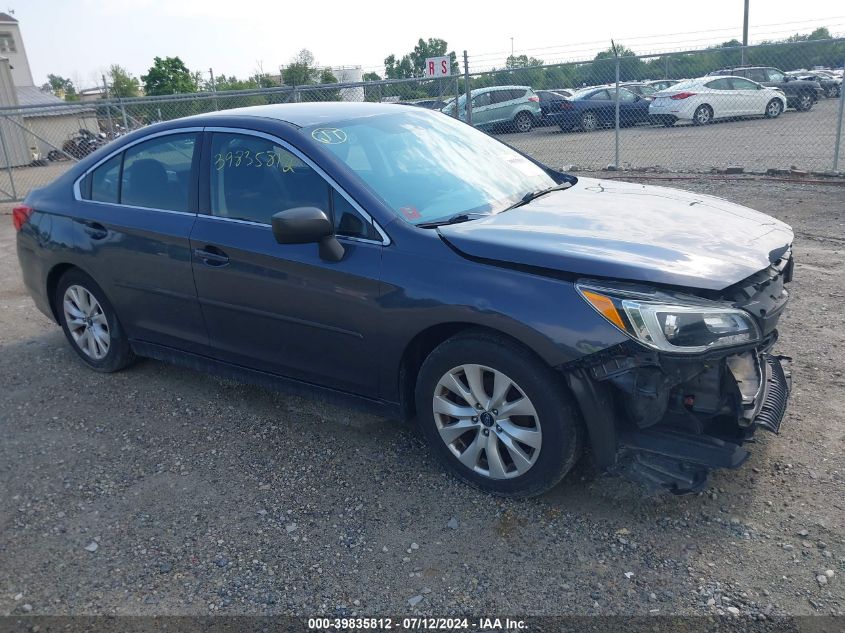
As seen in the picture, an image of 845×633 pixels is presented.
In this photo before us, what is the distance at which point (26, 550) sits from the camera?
10.7 feet

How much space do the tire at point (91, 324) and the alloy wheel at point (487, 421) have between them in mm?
2579

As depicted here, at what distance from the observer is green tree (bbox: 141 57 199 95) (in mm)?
40750

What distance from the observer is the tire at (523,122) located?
2012cm

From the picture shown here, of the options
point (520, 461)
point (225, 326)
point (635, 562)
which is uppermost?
point (225, 326)

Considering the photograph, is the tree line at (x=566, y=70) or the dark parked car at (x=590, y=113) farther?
the dark parked car at (x=590, y=113)

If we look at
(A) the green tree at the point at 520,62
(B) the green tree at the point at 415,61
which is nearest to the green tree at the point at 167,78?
(B) the green tree at the point at 415,61

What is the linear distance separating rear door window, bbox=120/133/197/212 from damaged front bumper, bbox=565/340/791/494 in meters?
2.58

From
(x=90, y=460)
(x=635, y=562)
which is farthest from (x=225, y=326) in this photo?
(x=635, y=562)

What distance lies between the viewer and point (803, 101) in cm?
2273

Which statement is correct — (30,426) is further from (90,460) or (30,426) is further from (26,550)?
(26,550)

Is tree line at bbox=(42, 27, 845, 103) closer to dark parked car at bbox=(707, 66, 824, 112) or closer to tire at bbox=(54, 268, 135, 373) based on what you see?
dark parked car at bbox=(707, 66, 824, 112)

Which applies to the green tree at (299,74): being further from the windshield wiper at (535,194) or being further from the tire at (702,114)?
the windshield wiper at (535,194)

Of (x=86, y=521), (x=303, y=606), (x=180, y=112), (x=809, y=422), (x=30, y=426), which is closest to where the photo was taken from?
(x=303, y=606)

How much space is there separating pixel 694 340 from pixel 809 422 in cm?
141
